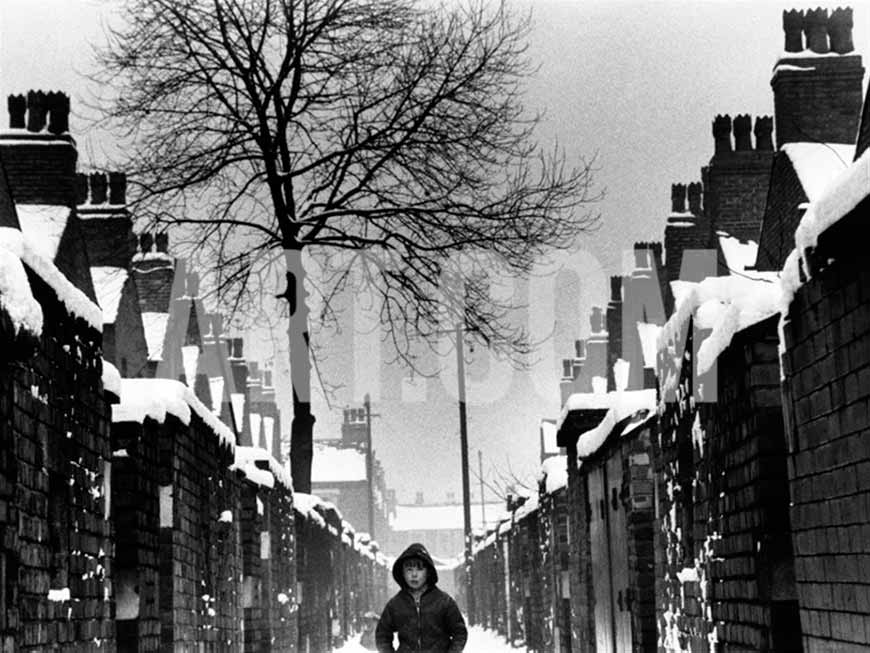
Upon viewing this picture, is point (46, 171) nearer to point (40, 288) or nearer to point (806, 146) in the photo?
point (806, 146)

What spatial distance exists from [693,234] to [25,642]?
1805cm

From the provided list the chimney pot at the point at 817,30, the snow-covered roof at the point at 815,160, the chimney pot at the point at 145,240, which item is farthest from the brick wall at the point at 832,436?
the chimney pot at the point at 145,240

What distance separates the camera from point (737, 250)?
65.5ft

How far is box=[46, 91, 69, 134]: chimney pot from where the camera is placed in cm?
1731

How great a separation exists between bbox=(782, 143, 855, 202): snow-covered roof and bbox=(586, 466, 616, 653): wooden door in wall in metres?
4.63

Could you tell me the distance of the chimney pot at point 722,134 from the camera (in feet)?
67.3

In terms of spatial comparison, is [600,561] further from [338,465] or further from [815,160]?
[338,465]

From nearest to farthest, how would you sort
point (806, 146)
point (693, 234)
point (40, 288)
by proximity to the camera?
1. point (40, 288)
2. point (806, 146)
3. point (693, 234)

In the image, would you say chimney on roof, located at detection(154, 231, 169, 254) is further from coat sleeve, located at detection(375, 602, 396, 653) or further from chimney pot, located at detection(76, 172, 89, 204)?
coat sleeve, located at detection(375, 602, 396, 653)

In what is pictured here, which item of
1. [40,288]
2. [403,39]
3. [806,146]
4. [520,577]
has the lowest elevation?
[520,577]

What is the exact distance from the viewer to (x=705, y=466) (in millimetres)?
8258

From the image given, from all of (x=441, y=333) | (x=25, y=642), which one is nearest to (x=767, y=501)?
(x=25, y=642)

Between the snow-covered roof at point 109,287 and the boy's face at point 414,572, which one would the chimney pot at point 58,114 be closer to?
the snow-covered roof at point 109,287

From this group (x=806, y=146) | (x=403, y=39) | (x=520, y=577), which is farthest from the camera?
(x=520, y=577)
